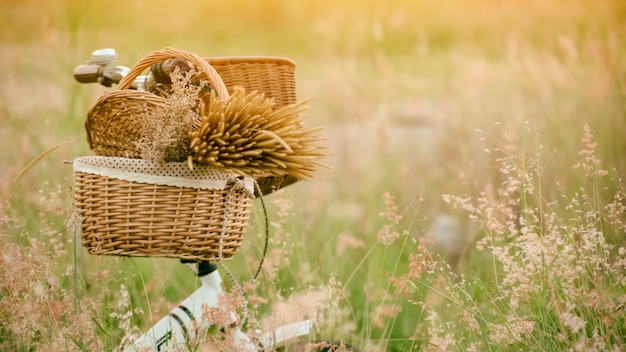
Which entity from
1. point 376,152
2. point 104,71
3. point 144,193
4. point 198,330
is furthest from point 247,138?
point 376,152

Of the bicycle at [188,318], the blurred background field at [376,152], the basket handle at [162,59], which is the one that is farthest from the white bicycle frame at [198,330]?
the basket handle at [162,59]

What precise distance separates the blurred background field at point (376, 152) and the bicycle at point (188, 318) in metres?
0.20

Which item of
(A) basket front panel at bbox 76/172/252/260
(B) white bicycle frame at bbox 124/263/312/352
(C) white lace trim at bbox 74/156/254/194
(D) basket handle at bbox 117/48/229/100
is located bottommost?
(B) white bicycle frame at bbox 124/263/312/352

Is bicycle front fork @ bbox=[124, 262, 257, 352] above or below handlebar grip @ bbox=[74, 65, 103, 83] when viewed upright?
below

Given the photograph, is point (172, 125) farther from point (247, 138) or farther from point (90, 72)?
point (90, 72)

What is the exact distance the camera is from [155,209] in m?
1.77

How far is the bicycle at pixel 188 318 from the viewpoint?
194 centimetres

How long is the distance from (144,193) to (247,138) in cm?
29

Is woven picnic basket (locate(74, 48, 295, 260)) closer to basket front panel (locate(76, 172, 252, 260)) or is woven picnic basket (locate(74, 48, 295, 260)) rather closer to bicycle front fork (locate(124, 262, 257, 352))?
basket front panel (locate(76, 172, 252, 260))

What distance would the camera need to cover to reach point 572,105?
170 inches

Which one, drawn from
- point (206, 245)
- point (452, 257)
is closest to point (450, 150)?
point (452, 257)

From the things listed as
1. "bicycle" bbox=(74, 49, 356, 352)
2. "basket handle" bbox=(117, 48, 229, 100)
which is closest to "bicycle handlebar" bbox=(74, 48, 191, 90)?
"bicycle" bbox=(74, 49, 356, 352)

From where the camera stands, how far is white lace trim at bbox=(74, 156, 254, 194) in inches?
69.2

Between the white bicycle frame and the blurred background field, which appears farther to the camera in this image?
the blurred background field
